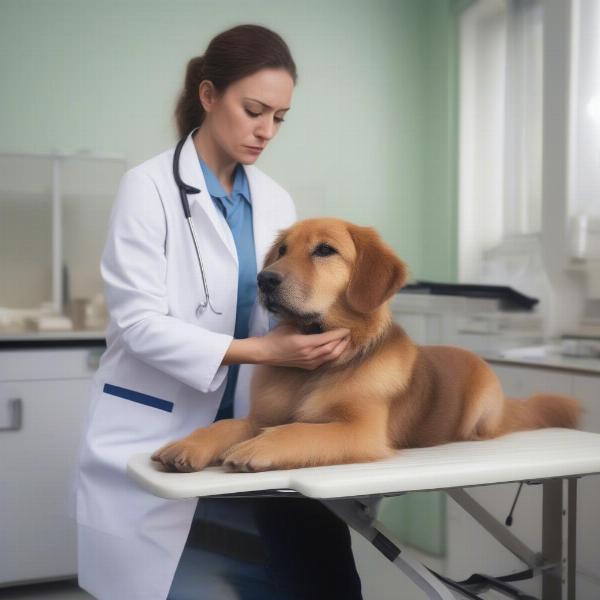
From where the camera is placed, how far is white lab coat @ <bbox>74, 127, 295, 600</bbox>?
1345 millimetres

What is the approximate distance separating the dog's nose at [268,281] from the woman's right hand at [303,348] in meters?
0.08

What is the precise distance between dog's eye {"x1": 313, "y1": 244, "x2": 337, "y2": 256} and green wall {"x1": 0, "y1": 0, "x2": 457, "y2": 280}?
1.93m

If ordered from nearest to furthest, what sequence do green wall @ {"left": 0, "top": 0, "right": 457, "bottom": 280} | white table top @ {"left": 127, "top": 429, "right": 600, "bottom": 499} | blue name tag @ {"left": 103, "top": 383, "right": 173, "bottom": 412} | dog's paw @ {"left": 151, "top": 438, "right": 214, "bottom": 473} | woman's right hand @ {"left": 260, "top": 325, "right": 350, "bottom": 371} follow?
white table top @ {"left": 127, "top": 429, "right": 600, "bottom": 499}
dog's paw @ {"left": 151, "top": 438, "right": 214, "bottom": 473}
woman's right hand @ {"left": 260, "top": 325, "right": 350, "bottom": 371}
blue name tag @ {"left": 103, "top": 383, "right": 173, "bottom": 412}
green wall @ {"left": 0, "top": 0, "right": 457, "bottom": 280}

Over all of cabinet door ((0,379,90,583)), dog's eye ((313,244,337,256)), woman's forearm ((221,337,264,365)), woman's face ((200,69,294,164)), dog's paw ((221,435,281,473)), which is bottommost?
cabinet door ((0,379,90,583))

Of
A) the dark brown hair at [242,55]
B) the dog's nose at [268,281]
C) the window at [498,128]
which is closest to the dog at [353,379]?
the dog's nose at [268,281]

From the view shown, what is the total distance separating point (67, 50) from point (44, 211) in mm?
706

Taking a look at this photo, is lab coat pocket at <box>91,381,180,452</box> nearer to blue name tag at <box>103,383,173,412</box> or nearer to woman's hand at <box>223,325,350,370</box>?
blue name tag at <box>103,383,173,412</box>

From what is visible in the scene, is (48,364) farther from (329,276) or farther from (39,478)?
(329,276)

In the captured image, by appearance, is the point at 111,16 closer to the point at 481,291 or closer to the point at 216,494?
the point at 481,291

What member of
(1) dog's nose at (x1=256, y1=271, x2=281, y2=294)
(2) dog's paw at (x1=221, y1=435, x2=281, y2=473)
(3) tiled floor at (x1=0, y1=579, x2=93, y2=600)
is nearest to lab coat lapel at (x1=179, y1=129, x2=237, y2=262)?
(1) dog's nose at (x1=256, y1=271, x2=281, y2=294)

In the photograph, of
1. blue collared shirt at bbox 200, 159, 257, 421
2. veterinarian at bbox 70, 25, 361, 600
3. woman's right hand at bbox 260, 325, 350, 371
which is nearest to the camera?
woman's right hand at bbox 260, 325, 350, 371

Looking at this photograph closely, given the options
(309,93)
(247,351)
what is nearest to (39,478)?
(247,351)

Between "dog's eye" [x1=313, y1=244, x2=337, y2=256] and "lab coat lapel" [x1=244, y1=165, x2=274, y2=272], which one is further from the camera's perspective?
"lab coat lapel" [x1=244, y1=165, x2=274, y2=272]

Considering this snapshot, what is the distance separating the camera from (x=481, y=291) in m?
2.52
